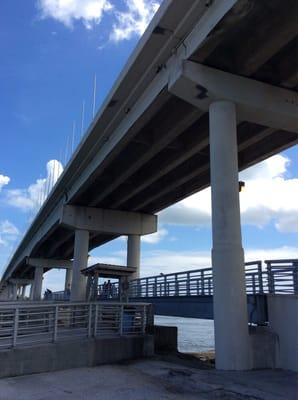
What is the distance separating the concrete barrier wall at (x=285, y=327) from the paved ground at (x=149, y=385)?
67 centimetres

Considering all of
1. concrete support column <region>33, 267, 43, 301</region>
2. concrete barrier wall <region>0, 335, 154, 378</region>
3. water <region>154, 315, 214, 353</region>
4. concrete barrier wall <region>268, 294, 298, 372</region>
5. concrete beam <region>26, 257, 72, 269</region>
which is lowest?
water <region>154, 315, 214, 353</region>

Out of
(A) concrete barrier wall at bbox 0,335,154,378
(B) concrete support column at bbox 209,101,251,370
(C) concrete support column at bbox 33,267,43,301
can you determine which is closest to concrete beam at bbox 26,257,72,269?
(C) concrete support column at bbox 33,267,43,301

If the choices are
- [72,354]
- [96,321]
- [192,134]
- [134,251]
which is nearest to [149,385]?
[72,354]

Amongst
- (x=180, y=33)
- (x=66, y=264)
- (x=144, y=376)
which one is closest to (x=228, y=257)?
(x=144, y=376)

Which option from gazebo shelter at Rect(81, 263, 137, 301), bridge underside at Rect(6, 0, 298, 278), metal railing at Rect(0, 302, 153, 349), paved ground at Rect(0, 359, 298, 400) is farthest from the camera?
gazebo shelter at Rect(81, 263, 137, 301)

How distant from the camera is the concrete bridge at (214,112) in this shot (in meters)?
13.1

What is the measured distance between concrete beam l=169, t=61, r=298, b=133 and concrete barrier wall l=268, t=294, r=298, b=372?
6.49 meters

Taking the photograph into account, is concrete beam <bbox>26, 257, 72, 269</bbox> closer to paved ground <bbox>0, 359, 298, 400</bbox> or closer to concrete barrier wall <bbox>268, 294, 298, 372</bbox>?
paved ground <bbox>0, 359, 298, 400</bbox>

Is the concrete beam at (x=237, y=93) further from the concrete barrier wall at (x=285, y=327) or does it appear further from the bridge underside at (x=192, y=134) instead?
the concrete barrier wall at (x=285, y=327)

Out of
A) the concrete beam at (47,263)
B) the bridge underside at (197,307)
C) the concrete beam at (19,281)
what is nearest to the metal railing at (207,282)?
the bridge underside at (197,307)

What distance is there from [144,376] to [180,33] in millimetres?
10546

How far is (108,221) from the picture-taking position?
117 feet

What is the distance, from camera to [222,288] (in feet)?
43.2

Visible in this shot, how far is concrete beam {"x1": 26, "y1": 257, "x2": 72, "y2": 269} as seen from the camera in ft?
199
